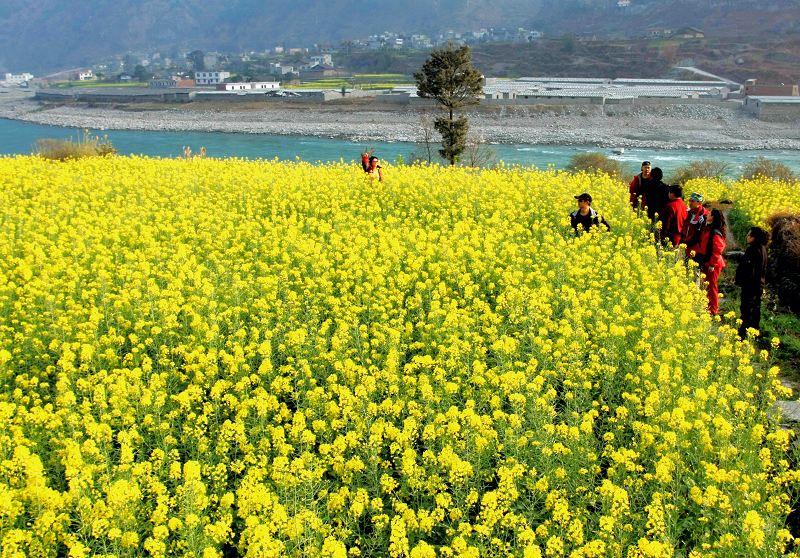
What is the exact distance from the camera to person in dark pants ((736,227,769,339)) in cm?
874

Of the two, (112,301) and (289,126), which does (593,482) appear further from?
(289,126)

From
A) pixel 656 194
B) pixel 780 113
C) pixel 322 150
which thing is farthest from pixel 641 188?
pixel 780 113

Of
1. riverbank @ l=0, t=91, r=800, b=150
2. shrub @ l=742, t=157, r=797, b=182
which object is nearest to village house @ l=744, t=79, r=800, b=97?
riverbank @ l=0, t=91, r=800, b=150

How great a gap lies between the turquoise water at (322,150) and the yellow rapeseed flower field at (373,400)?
30.3m

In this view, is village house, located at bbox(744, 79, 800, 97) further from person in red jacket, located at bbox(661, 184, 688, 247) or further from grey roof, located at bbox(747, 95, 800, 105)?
person in red jacket, located at bbox(661, 184, 688, 247)

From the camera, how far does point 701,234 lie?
31.4ft

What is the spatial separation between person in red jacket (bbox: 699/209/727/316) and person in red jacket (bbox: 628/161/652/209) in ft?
7.01

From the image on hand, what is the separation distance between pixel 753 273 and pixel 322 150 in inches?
1752

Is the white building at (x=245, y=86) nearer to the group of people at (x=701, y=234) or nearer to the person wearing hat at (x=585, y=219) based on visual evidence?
the group of people at (x=701, y=234)

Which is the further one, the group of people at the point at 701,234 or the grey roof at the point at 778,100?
the grey roof at the point at 778,100

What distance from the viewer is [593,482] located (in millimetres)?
5316

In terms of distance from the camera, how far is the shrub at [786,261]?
10570mm

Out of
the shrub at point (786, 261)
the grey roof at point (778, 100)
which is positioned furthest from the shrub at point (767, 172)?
the grey roof at point (778, 100)

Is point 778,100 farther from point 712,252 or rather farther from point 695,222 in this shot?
point 712,252
